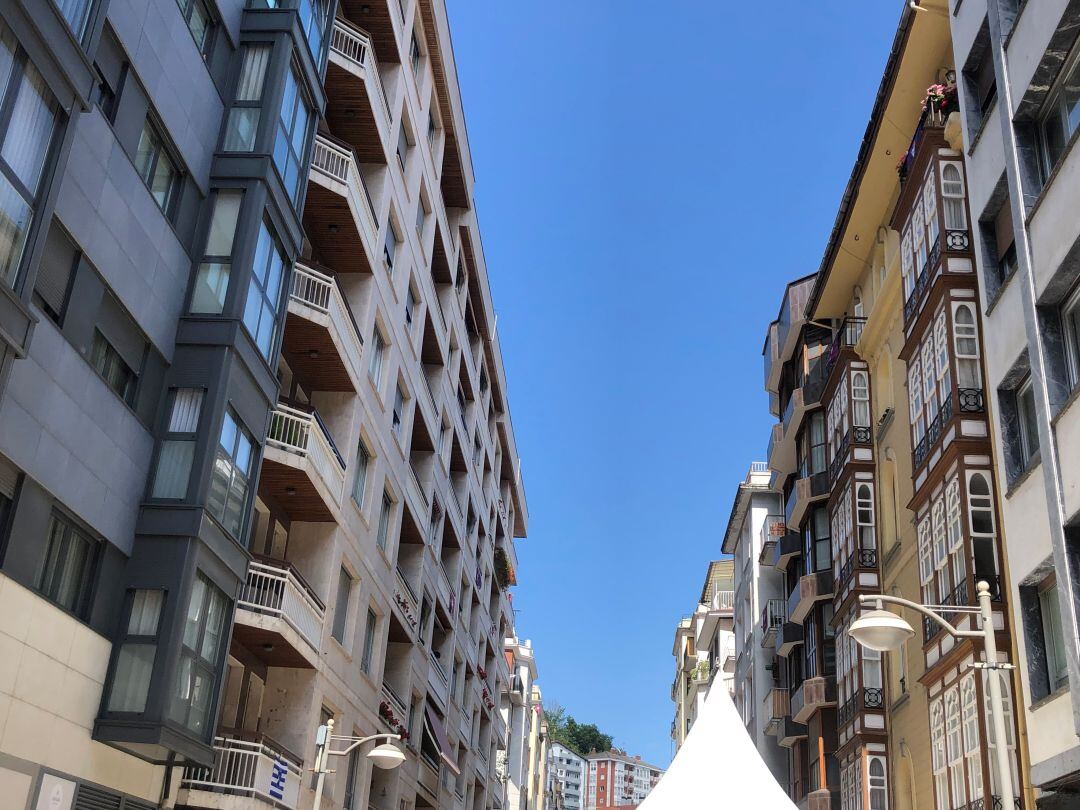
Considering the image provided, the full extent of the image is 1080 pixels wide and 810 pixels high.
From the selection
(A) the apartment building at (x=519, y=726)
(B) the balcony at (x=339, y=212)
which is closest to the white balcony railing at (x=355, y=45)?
(B) the balcony at (x=339, y=212)

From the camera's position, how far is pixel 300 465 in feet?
73.6

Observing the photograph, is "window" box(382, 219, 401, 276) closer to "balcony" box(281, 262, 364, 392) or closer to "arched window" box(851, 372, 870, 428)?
"balcony" box(281, 262, 364, 392)

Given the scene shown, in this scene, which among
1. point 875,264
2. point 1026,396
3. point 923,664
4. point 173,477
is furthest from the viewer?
point 875,264

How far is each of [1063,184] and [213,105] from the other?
13.7 metres

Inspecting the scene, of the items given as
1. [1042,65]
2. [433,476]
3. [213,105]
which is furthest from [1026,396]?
[433,476]

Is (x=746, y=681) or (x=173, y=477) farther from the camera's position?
(x=746, y=681)

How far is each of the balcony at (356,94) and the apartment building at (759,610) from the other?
80.9ft

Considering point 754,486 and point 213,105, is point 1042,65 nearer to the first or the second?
point 213,105

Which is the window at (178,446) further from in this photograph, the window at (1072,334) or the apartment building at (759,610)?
the apartment building at (759,610)

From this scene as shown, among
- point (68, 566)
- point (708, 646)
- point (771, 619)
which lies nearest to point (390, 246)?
point (68, 566)

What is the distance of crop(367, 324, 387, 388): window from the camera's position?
1169 inches

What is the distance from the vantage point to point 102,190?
15.7m

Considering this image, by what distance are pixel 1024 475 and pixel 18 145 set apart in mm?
15028

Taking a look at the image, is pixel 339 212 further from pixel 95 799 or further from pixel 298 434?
pixel 95 799
